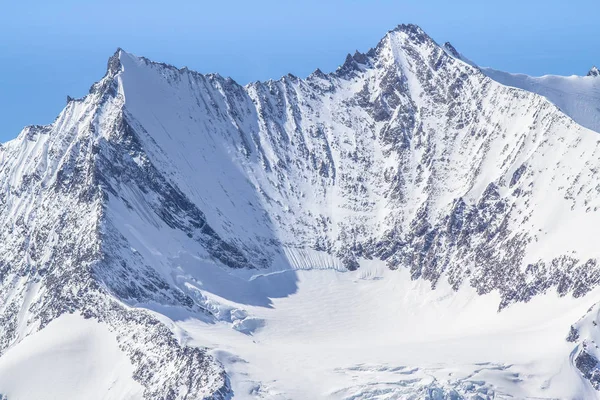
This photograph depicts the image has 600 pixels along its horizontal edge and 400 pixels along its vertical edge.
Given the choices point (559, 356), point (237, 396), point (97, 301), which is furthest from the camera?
point (97, 301)

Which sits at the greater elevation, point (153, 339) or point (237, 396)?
point (153, 339)

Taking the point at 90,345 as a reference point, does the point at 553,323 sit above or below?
below

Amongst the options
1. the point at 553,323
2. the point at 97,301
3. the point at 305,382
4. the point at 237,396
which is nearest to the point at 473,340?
the point at 553,323

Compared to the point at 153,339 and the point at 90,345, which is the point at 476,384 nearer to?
the point at 153,339

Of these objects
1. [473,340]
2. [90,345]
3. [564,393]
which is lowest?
[564,393]

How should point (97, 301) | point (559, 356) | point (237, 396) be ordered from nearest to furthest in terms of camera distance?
point (237, 396)
point (559, 356)
point (97, 301)

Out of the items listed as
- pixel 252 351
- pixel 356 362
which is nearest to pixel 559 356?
pixel 356 362

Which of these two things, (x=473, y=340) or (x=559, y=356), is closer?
(x=559, y=356)

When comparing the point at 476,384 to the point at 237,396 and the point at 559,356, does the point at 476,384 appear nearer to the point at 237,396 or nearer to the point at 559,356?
the point at 559,356

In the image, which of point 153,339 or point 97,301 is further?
point 97,301
